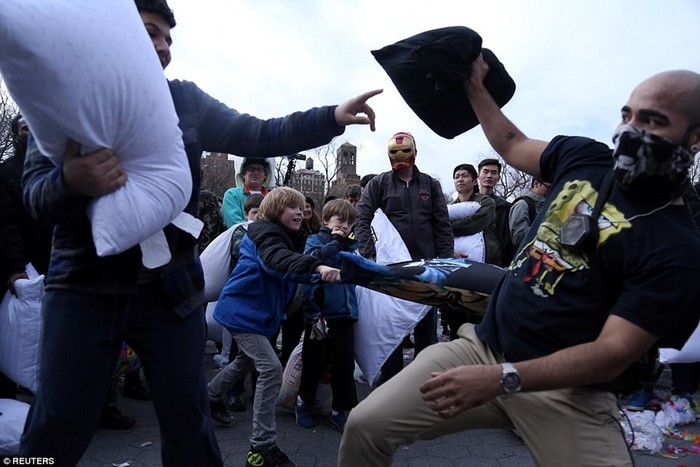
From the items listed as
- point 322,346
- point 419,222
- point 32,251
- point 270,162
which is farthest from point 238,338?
point 270,162

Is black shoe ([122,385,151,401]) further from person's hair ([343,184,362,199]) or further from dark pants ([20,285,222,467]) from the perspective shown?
person's hair ([343,184,362,199])

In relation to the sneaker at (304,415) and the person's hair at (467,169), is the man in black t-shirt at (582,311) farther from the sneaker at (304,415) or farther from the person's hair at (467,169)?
the person's hair at (467,169)

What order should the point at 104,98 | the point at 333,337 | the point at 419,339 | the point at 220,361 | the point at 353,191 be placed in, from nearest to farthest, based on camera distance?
the point at 104,98 < the point at 333,337 < the point at 419,339 < the point at 220,361 < the point at 353,191

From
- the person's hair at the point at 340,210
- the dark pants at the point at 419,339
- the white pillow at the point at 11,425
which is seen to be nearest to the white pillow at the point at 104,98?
the white pillow at the point at 11,425

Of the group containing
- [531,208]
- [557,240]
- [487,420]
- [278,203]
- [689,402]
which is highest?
[278,203]

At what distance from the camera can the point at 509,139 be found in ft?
8.02

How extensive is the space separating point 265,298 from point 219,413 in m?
0.99

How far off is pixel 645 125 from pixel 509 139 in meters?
0.71

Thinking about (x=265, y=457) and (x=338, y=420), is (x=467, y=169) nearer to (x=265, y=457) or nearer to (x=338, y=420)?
(x=338, y=420)

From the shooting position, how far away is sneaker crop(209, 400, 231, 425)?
3.81 metres

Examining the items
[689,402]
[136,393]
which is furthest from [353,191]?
[689,402]

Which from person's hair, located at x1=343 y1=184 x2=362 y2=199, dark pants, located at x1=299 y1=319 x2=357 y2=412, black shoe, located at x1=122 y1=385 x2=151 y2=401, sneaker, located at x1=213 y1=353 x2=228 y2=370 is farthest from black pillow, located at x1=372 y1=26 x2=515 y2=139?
person's hair, located at x1=343 y1=184 x2=362 y2=199

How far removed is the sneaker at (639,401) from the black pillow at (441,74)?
10.1 feet

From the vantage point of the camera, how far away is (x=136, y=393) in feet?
14.5
